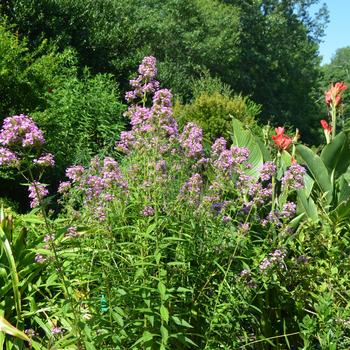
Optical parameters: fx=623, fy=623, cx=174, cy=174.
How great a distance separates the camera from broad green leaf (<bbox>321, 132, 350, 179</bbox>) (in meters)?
4.88

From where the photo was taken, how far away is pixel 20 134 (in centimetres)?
238

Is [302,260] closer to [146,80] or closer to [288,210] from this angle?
[288,210]

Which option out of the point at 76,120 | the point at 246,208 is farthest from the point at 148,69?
the point at 76,120

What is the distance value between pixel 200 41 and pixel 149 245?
2210cm

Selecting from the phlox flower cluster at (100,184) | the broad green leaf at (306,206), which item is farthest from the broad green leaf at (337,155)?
the phlox flower cluster at (100,184)

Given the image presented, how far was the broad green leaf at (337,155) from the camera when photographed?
488 centimetres

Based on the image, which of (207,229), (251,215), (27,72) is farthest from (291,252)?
Answer: (27,72)

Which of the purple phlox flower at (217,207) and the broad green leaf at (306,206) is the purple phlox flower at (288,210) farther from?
the broad green leaf at (306,206)

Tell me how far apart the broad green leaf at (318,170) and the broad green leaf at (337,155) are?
180mm

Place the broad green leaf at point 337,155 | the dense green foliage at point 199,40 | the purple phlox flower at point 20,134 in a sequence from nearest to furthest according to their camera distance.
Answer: the purple phlox flower at point 20,134 < the broad green leaf at point 337,155 < the dense green foliage at point 199,40

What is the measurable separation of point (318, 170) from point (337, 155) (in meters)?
0.28

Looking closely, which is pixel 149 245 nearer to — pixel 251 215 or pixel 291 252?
pixel 251 215

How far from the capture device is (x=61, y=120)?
8.68 meters

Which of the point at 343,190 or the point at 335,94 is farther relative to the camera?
the point at 335,94
